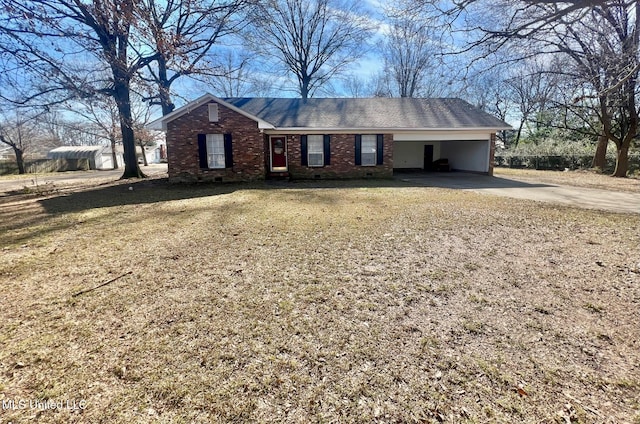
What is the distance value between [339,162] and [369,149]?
1.62m

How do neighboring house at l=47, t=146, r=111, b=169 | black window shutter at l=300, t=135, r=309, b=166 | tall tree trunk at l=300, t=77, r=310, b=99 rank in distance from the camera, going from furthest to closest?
neighboring house at l=47, t=146, r=111, b=169, tall tree trunk at l=300, t=77, r=310, b=99, black window shutter at l=300, t=135, r=309, b=166

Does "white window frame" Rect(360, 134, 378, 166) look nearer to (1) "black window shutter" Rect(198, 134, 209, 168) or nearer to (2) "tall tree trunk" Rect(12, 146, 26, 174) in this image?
(1) "black window shutter" Rect(198, 134, 209, 168)

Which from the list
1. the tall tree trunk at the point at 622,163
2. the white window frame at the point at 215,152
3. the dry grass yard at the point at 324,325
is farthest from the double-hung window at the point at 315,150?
the tall tree trunk at the point at 622,163

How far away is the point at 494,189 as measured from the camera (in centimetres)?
1120

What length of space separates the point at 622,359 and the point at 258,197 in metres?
8.38

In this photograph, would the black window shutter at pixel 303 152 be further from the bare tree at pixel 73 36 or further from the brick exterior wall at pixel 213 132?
the bare tree at pixel 73 36

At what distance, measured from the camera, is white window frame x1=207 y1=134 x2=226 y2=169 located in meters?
12.7

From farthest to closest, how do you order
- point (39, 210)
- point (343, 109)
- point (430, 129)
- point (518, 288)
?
point (343, 109), point (430, 129), point (39, 210), point (518, 288)

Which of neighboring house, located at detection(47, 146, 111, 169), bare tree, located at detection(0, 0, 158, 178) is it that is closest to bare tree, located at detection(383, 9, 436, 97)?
bare tree, located at detection(0, 0, 158, 178)

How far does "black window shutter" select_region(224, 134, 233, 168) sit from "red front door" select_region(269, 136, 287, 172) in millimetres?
2111

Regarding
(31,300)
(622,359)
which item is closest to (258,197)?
(31,300)

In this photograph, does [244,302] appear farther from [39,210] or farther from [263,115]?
[263,115]

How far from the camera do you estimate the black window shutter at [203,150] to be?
41.0 feet

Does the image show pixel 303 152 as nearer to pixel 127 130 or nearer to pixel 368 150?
pixel 368 150
